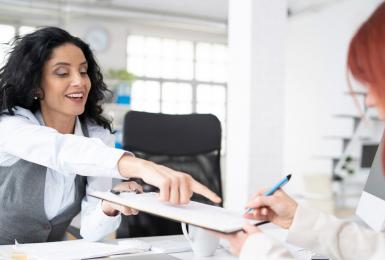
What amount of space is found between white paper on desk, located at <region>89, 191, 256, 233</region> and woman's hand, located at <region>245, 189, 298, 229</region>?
51mm

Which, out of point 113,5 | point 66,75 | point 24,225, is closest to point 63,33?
point 66,75

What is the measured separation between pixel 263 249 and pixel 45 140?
0.80 m

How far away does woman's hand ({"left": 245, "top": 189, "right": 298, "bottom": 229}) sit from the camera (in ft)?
3.72

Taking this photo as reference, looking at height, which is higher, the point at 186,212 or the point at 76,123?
the point at 76,123

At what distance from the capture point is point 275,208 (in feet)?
3.82

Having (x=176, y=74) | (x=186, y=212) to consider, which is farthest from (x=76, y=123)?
(x=176, y=74)

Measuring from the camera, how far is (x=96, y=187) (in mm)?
1739

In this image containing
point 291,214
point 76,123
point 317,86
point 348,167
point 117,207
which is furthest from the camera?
point 317,86

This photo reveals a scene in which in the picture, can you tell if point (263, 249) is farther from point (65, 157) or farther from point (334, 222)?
point (65, 157)

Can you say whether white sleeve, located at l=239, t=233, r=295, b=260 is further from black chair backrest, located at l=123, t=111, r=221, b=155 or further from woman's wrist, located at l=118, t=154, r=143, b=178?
black chair backrest, located at l=123, t=111, r=221, b=155

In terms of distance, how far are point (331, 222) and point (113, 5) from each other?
6.81 meters

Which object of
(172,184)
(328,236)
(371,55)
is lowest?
(328,236)

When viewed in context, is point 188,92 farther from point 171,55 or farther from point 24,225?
point 24,225

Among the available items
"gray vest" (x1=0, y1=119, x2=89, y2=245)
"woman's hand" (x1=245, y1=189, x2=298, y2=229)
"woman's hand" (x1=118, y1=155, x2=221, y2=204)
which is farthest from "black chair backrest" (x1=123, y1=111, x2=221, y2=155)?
"woman's hand" (x1=245, y1=189, x2=298, y2=229)
